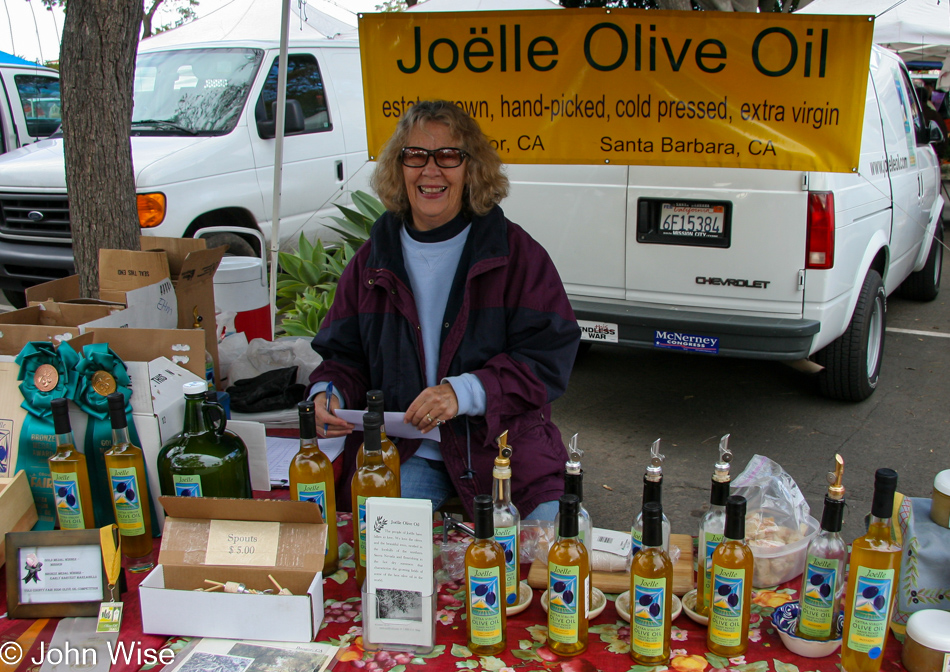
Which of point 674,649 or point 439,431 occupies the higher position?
point 439,431

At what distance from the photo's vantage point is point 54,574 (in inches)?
60.8

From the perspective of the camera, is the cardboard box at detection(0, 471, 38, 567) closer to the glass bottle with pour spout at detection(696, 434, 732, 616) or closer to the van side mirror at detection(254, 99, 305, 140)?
the glass bottle with pour spout at detection(696, 434, 732, 616)

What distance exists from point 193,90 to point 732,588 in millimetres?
5595

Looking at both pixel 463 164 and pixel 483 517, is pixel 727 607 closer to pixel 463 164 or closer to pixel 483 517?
pixel 483 517

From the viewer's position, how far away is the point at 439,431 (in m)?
2.16

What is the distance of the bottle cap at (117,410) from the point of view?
1.62 m

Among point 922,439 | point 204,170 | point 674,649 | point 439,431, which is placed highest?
point 204,170

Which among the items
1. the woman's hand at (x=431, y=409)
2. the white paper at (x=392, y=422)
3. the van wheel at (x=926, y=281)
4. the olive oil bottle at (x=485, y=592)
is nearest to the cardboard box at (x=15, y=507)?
the white paper at (x=392, y=422)

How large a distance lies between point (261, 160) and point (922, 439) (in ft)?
15.3

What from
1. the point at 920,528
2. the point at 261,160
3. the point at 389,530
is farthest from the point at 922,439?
the point at 261,160

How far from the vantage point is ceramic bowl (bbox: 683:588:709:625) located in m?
1.44

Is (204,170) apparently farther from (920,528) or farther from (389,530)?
(920,528)

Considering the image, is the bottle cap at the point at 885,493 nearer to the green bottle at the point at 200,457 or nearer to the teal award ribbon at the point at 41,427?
the green bottle at the point at 200,457

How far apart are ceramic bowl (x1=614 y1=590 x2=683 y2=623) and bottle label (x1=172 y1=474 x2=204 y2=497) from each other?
91 centimetres
